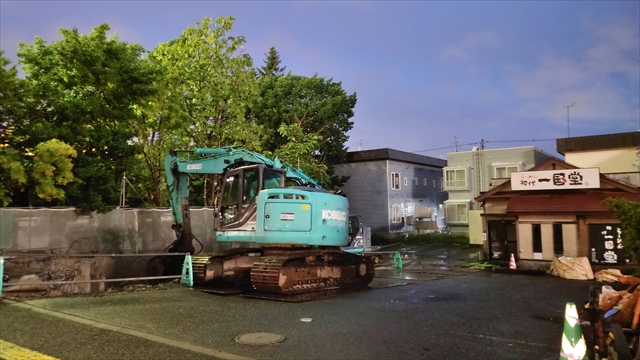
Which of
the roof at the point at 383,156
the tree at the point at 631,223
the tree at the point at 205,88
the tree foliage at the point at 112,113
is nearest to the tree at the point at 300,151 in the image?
the tree foliage at the point at 112,113

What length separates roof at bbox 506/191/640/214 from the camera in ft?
65.0

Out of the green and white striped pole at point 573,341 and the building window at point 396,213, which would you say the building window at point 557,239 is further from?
the green and white striped pole at point 573,341

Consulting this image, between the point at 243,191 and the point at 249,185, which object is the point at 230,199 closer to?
the point at 243,191

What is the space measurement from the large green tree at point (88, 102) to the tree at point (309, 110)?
13923 millimetres

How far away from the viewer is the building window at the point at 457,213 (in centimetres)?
3678

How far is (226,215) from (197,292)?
7.22ft

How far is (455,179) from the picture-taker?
3747cm

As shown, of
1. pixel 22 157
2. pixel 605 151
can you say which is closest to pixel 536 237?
pixel 605 151

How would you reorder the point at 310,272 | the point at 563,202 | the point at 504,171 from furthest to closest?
the point at 504,171, the point at 563,202, the point at 310,272

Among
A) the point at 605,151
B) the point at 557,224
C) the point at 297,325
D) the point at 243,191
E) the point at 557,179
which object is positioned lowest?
the point at 297,325

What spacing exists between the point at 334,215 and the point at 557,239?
43.7 ft

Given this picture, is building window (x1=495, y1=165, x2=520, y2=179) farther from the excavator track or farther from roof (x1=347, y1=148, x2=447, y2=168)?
the excavator track

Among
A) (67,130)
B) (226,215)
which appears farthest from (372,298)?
(67,130)

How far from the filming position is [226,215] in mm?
12820
